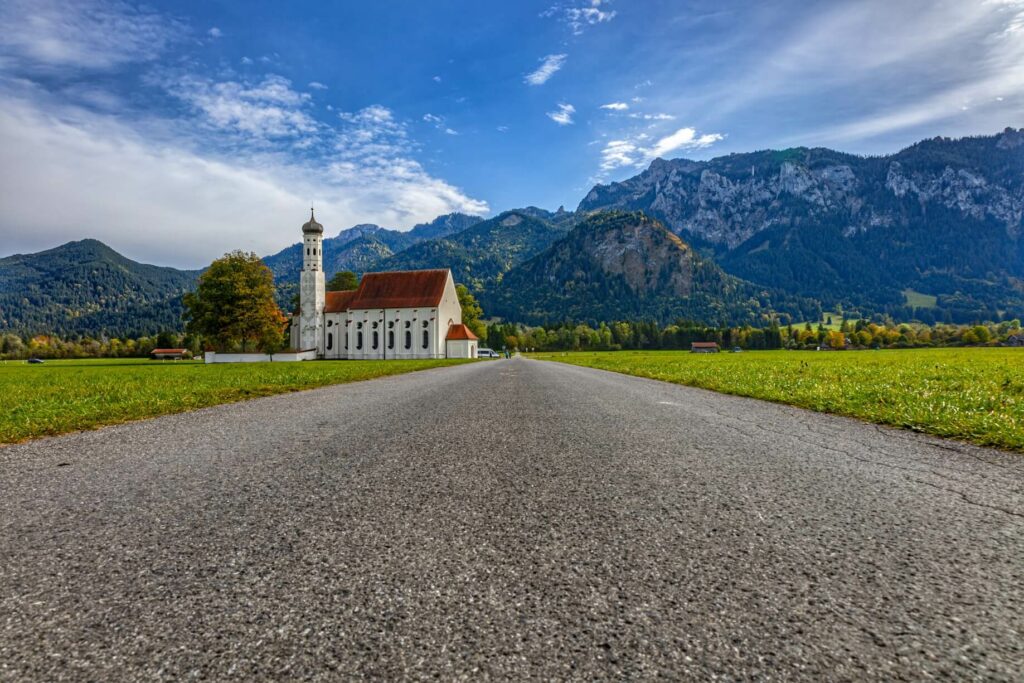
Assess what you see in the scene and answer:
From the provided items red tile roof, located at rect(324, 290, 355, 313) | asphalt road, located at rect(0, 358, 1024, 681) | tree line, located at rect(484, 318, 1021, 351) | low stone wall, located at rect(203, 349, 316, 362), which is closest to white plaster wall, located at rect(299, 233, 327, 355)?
red tile roof, located at rect(324, 290, 355, 313)

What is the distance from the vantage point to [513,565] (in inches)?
108

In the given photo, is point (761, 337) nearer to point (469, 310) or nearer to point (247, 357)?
point (469, 310)

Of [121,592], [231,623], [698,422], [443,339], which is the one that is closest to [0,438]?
[121,592]

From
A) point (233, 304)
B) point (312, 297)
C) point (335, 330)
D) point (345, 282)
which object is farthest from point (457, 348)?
point (233, 304)

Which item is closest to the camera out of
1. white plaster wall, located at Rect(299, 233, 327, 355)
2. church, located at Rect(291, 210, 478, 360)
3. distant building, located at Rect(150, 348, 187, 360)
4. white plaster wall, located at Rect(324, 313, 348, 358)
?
white plaster wall, located at Rect(299, 233, 327, 355)

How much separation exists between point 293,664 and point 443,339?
7635cm

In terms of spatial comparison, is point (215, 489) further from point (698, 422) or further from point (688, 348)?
point (688, 348)

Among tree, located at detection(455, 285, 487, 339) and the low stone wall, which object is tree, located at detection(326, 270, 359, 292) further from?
the low stone wall

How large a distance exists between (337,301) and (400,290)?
37.3 feet

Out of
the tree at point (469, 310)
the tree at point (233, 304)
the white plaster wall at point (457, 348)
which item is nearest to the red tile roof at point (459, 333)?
the white plaster wall at point (457, 348)

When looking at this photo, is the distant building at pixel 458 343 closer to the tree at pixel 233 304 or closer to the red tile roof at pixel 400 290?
the red tile roof at pixel 400 290

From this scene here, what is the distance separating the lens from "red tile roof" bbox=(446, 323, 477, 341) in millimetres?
77875

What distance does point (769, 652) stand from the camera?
1924mm

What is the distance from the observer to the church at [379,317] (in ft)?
251
